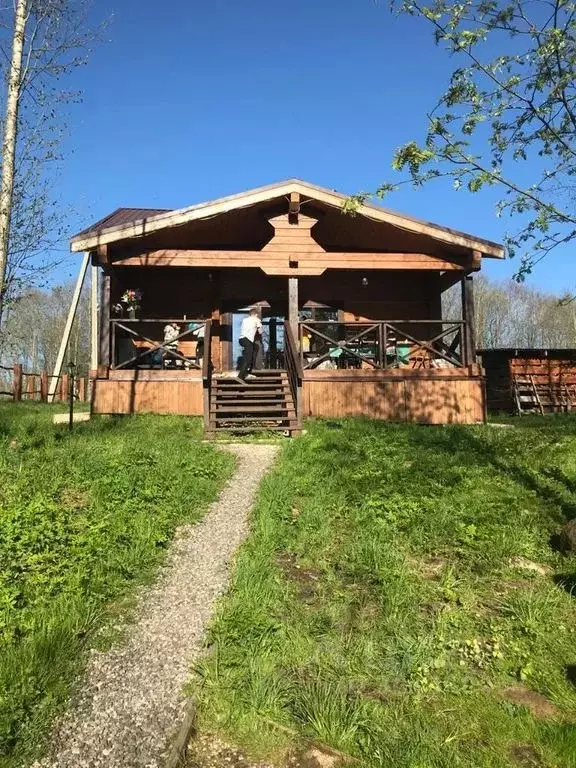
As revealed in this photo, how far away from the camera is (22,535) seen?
181 inches

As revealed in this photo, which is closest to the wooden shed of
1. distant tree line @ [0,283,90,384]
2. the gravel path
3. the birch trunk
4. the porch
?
the porch

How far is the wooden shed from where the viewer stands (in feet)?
68.5

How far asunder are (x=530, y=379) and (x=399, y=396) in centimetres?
1079

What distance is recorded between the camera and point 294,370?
1166 cm

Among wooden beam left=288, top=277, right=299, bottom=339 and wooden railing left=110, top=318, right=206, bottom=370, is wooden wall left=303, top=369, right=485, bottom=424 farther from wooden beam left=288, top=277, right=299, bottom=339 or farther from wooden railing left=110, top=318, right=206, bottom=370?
wooden railing left=110, top=318, right=206, bottom=370

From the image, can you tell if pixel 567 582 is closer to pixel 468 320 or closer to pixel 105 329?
pixel 468 320

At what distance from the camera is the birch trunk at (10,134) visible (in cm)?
897

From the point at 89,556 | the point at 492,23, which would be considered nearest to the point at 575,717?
the point at 89,556

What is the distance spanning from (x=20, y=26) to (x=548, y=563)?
402 inches

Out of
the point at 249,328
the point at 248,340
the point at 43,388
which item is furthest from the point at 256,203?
the point at 43,388

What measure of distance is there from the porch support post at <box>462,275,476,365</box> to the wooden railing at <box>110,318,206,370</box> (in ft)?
18.2

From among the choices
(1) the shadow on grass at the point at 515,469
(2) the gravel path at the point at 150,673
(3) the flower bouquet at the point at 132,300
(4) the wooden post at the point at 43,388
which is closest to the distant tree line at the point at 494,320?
(4) the wooden post at the point at 43,388

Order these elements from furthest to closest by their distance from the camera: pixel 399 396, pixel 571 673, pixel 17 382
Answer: pixel 17 382, pixel 399 396, pixel 571 673

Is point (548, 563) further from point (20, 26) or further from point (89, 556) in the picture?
point (20, 26)
